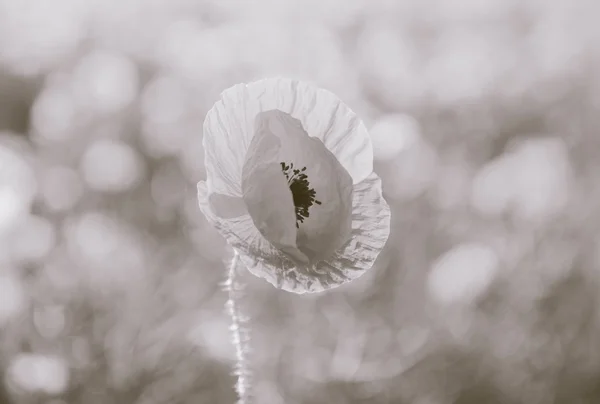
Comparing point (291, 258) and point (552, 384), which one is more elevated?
point (552, 384)

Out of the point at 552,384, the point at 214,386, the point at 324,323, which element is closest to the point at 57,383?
the point at 214,386

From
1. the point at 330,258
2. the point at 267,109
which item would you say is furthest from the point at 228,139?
the point at 330,258

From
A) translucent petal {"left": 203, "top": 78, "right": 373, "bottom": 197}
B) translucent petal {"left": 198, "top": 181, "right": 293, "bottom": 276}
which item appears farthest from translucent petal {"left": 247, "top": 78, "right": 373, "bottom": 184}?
translucent petal {"left": 198, "top": 181, "right": 293, "bottom": 276}

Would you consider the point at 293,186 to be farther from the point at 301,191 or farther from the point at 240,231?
the point at 240,231

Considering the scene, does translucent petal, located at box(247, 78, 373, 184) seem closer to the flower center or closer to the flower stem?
the flower center

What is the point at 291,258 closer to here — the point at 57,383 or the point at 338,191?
the point at 338,191
